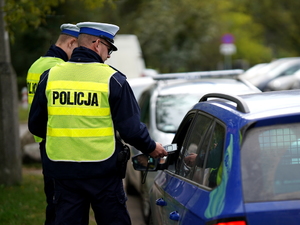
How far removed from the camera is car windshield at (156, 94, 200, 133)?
7634 millimetres

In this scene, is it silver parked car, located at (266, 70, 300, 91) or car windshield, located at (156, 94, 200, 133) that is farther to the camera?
silver parked car, located at (266, 70, 300, 91)

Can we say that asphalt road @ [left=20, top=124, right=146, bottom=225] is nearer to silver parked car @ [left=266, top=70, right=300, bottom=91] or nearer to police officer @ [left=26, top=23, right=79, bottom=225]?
police officer @ [left=26, top=23, right=79, bottom=225]

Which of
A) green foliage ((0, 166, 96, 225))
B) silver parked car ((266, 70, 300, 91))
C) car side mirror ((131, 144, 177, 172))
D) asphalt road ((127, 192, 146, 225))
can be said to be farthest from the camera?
silver parked car ((266, 70, 300, 91))

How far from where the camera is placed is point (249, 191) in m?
3.01

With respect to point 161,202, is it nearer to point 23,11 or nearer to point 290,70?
point 23,11

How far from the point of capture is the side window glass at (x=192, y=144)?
393 centimetres

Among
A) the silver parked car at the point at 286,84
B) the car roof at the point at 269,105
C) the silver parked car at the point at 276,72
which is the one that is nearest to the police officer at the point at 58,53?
the car roof at the point at 269,105

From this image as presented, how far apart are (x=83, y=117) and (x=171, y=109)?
156 inches

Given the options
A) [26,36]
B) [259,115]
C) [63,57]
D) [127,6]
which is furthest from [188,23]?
[259,115]

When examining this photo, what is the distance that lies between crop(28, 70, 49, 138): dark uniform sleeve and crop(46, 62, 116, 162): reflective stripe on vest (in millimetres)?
162

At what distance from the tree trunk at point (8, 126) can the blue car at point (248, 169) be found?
17.7ft

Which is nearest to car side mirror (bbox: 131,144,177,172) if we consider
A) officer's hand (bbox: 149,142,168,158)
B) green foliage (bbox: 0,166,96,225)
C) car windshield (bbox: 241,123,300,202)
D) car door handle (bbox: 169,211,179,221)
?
officer's hand (bbox: 149,142,168,158)

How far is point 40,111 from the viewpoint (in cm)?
435

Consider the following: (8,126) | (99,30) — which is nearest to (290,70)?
(8,126)
